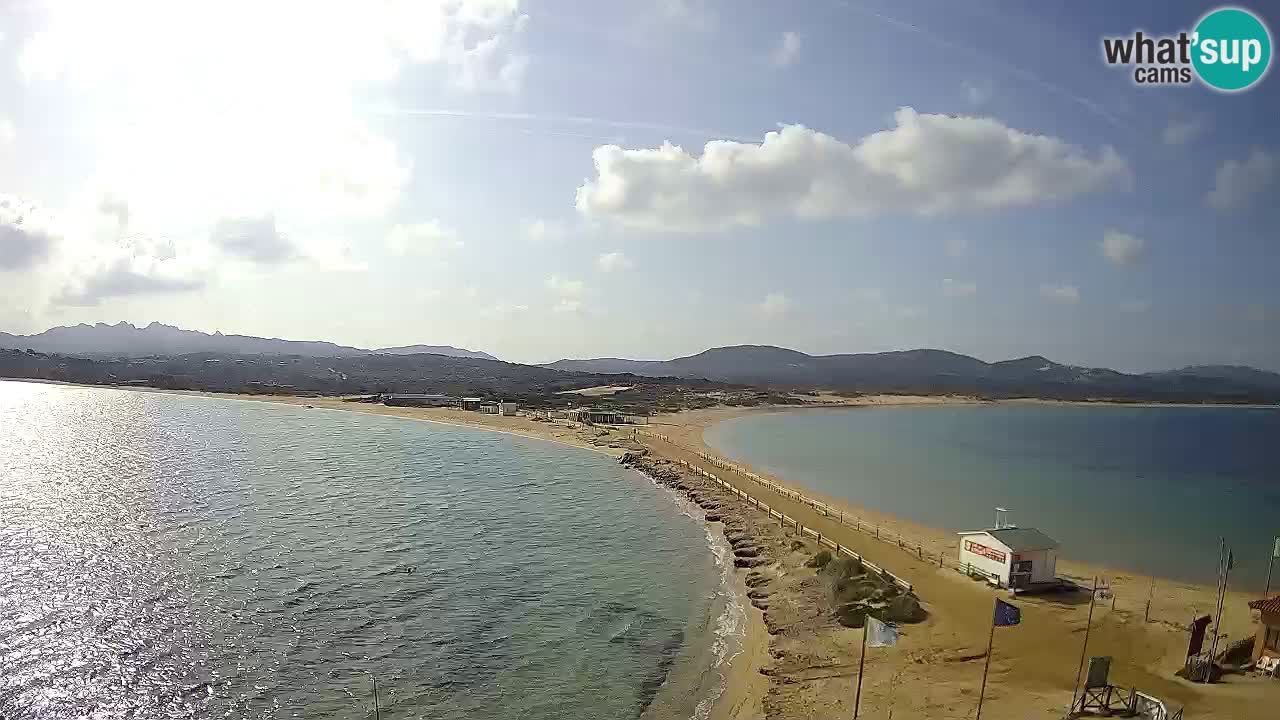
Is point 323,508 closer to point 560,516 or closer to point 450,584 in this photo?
point 560,516

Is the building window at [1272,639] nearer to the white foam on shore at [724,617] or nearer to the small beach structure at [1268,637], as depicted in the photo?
the small beach structure at [1268,637]

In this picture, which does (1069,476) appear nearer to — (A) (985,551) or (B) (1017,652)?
(A) (985,551)

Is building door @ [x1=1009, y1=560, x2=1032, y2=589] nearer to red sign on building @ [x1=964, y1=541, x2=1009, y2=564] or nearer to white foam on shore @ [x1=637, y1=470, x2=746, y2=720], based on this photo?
red sign on building @ [x1=964, y1=541, x2=1009, y2=564]

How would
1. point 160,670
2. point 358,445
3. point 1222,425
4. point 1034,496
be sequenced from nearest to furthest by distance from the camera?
point 160,670 → point 1034,496 → point 358,445 → point 1222,425

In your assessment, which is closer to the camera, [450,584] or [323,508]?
[450,584]

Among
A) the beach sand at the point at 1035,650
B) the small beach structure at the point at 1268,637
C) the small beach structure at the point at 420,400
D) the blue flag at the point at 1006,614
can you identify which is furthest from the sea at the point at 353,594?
the small beach structure at the point at 420,400

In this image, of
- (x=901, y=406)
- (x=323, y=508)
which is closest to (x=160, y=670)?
(x=323, y=508)
